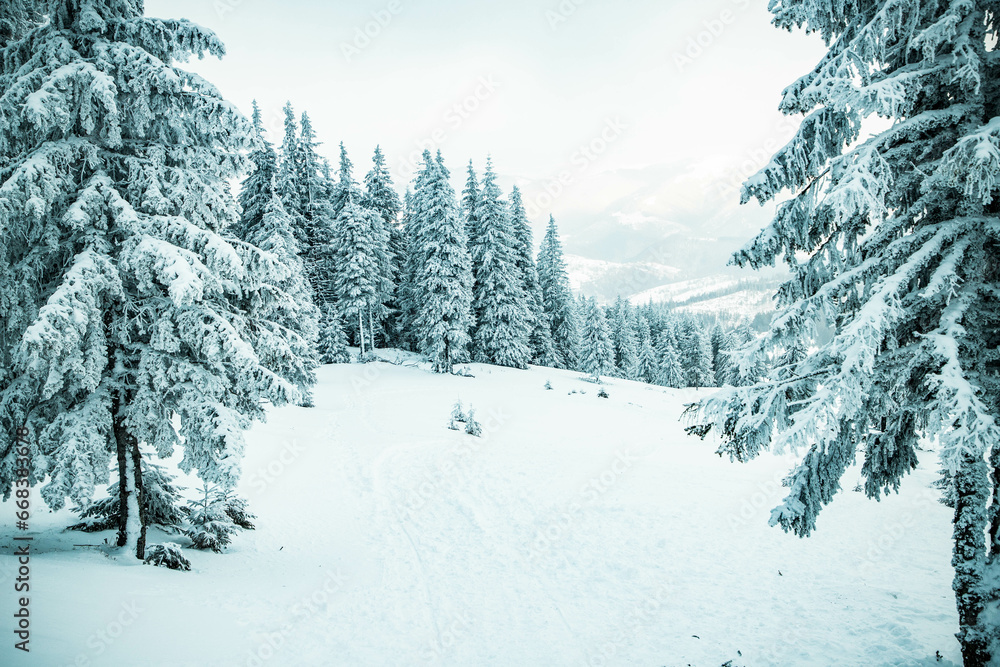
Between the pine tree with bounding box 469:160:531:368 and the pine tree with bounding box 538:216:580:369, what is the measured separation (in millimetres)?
10468

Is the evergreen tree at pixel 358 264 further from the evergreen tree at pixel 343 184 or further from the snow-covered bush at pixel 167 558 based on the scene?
the snow-covered bush at pixel 167 558

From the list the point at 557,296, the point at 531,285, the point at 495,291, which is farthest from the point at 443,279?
the point at 557,296

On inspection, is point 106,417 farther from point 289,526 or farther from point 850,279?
point 850,279

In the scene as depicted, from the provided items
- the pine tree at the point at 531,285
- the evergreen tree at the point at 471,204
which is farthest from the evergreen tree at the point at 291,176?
the pine tree at the point at 531,285

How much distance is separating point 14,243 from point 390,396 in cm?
2011

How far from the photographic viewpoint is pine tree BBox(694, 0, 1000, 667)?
15.1 feet

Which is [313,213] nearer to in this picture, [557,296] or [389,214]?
[389,214]

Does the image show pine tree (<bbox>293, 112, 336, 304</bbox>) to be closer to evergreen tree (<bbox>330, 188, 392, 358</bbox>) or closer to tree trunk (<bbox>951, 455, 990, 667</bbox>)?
evergreen tree (<bbox>330, 188, 392, 358</bbox>)

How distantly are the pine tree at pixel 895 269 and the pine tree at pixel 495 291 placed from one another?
100 feet

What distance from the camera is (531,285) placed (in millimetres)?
43688

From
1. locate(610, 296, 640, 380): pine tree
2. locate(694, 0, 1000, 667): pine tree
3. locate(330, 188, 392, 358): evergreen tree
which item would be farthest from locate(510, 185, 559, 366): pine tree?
locate(694, 0, 1000, 667): pine tree

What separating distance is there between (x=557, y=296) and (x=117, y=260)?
44.4m

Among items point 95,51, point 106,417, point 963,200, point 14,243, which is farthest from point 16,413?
point 963,200

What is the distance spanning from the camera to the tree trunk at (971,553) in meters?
A: 5.18
